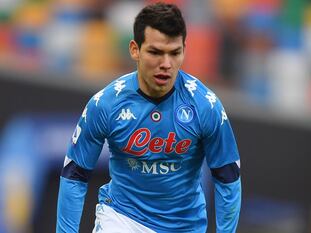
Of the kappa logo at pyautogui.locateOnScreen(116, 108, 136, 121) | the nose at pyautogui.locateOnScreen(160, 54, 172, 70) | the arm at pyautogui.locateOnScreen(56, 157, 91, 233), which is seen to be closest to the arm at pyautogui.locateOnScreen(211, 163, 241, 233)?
the kappa logo at pyautogui.locateOnScreen(116, 108, 136, 121)

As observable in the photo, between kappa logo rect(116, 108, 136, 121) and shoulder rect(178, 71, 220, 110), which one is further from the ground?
shoulder rect(178, 71, 220, 110)

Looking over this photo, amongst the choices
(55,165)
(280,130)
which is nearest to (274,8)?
(280,130)

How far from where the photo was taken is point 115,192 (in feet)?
20.6

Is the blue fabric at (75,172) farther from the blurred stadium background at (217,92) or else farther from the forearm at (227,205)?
the blurred stadium background at (217,92)

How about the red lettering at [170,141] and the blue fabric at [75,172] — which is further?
the blue fabric at [75,172]

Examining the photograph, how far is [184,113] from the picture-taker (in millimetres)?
5961

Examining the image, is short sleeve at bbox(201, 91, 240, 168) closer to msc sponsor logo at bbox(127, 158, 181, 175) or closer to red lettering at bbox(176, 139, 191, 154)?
red lettering at bbox(176, 139, 191, 154)

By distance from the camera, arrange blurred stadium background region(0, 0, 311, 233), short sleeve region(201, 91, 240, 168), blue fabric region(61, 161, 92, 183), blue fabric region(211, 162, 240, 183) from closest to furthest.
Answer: short sleeve region(201, 91, 240, 168), blue fabric region(211, 162, 240, 183), blue fabric region(61, 161, 92, 183), blurred stadium background region(0, 0, 311, 233)

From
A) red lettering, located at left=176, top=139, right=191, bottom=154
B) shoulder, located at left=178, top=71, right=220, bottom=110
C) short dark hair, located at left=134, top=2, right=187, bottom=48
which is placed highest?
short dark hair, located at left=134, top=2, right=187, bottom=48

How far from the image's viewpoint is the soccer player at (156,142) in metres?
5.80

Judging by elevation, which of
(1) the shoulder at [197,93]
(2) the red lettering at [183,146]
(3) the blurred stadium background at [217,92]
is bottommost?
(3) the blurred stadium background at [217,92]

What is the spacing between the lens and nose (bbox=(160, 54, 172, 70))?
18.7 feet

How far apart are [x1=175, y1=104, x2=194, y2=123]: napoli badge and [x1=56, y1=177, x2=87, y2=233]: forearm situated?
0.76 metres

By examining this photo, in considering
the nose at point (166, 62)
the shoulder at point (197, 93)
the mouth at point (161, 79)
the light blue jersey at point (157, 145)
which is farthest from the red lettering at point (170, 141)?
the nose at point (166, 62)
